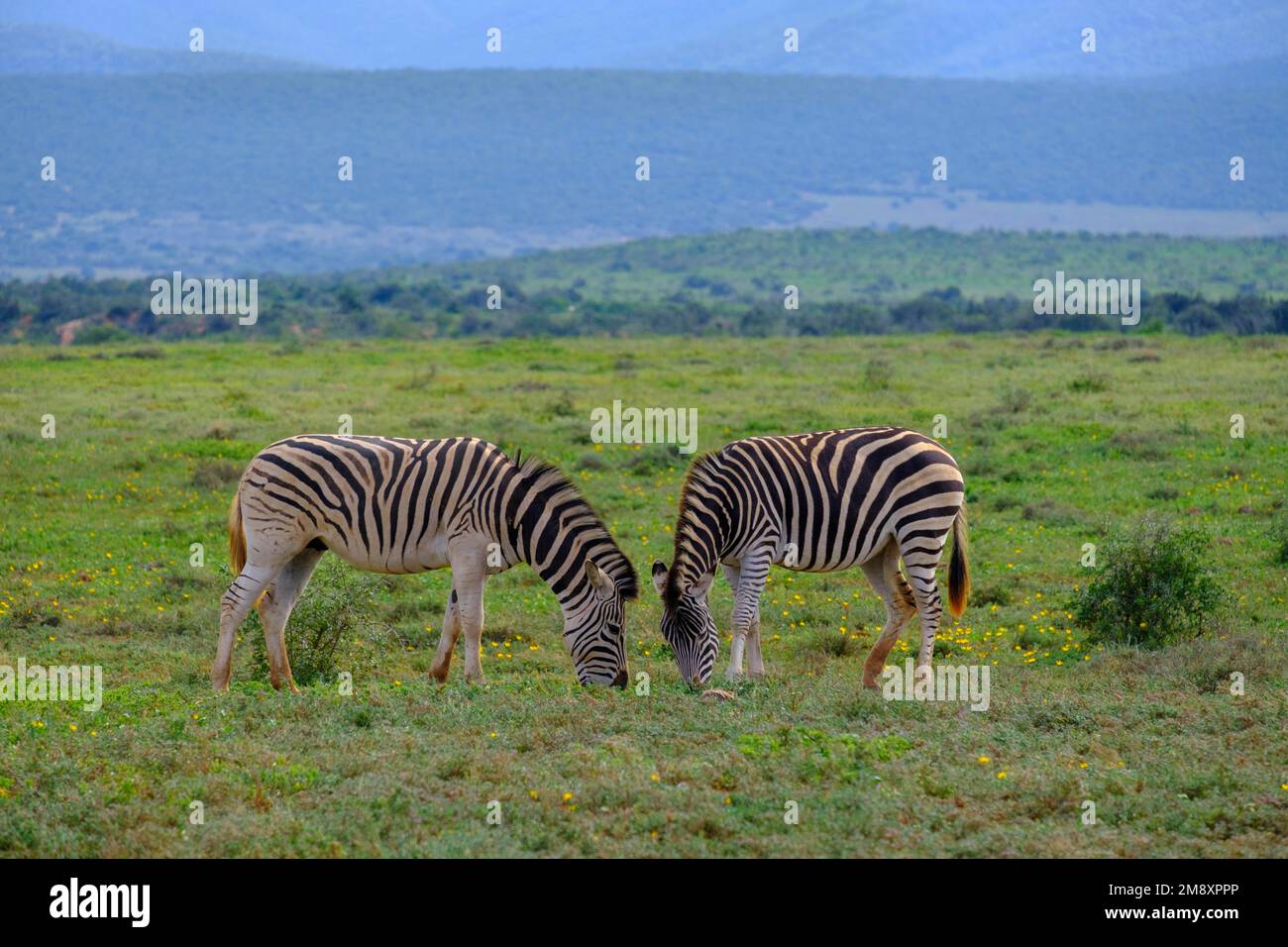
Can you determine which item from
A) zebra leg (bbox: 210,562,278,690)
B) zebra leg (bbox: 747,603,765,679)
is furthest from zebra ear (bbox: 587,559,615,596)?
zebra leg (bbox: 210,562,278,690)

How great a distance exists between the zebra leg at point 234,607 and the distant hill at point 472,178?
14897 centimetres

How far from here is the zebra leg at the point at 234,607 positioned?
412 inches

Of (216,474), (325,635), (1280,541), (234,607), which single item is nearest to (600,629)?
(325,635)

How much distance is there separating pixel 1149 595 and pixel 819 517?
315 cm

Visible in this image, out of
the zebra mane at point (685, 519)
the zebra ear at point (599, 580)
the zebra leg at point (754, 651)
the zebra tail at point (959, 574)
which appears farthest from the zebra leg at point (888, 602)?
the zebra ear at point (599, 580)

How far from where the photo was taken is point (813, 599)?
14203 mm

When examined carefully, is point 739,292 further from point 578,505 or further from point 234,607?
point 234,607

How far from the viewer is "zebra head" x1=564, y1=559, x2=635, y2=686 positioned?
10.5 m

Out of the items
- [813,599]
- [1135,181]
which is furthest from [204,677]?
[1135,181]

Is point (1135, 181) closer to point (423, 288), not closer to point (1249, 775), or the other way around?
point (423, 288)

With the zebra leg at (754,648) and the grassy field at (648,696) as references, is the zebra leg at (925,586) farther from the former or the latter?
the zebra leg at (754,648)

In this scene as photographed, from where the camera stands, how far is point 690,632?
10414 millimetres

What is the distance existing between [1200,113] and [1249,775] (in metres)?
205

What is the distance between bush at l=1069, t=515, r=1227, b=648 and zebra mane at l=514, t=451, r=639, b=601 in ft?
Result: 13.8
